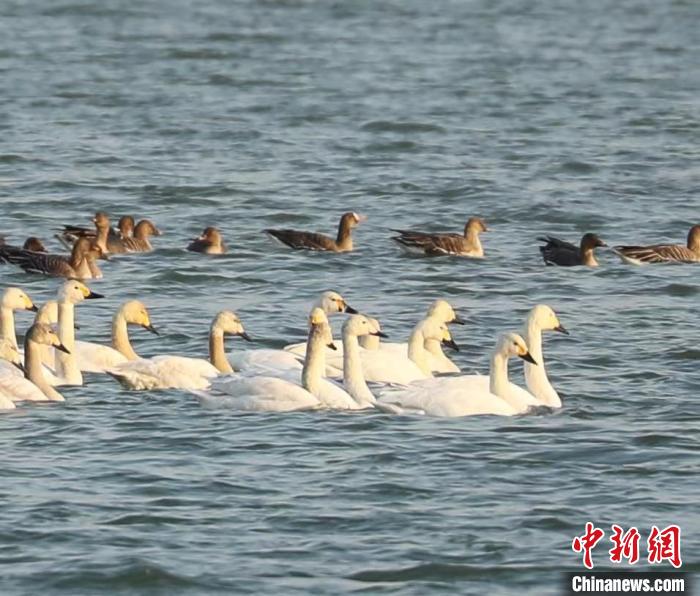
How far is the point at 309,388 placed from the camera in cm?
1678

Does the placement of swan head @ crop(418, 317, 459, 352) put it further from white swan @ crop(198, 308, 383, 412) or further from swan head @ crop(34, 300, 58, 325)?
swan head @ crop(34, 300, 58, 325)

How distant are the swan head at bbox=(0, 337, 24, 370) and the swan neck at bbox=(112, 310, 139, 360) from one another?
33.8 inches

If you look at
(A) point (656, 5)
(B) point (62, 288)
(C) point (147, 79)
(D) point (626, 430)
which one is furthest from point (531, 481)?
(A) point (656, 5)

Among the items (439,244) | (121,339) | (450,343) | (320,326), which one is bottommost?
(439,244)

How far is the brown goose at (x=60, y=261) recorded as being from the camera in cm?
2272

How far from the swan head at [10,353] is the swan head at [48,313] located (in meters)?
0.33

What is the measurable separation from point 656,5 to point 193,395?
46127 mm

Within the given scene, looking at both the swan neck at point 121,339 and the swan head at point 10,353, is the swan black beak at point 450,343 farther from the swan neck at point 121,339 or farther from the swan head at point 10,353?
the swan head at point 10,353

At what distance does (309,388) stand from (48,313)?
2654 millimetres

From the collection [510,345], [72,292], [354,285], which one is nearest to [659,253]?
[354,285]

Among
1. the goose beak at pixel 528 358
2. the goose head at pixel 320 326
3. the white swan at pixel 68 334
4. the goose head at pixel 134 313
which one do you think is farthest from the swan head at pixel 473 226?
the goose head at pixel 320 326

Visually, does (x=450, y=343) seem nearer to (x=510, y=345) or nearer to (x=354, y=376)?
(x=510, y=345)

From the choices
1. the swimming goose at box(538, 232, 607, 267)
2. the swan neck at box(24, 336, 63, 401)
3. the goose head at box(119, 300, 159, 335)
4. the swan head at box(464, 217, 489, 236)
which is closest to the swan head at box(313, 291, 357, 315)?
the goose head at box(119, 300, 159, 335)

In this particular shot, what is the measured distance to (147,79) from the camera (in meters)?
43.2
